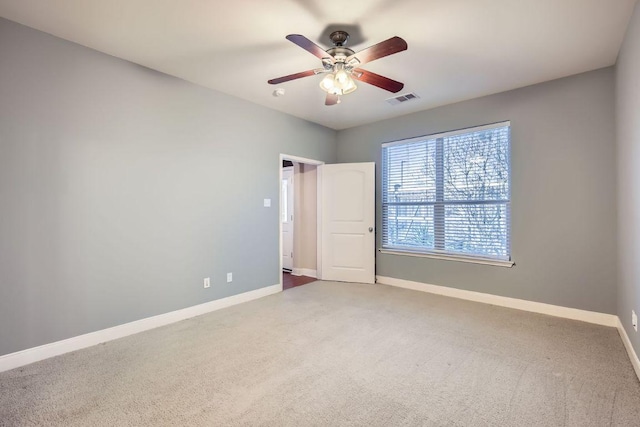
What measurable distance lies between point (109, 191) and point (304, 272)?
3549 millimetres

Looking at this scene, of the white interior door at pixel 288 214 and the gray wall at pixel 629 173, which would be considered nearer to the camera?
the gray wall at pixel 629 173

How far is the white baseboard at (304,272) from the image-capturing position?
5467 millimetres

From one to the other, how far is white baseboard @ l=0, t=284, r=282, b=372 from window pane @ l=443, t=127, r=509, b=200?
127 inches

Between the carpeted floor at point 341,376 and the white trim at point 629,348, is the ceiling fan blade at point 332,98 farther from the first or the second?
the white trim at point 629,348

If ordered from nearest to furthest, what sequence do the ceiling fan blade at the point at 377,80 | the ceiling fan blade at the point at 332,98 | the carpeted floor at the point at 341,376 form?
1. the carpeted floor at the point at 341,376
2. the ceiling fan blade at the point at 377,80
3. the ceiling fan blade at the point at 332,98

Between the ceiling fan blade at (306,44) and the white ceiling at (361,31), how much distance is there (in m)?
0.30

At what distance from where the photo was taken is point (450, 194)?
4.16 meters

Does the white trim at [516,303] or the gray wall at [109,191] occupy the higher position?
the gray wall at [109,191]

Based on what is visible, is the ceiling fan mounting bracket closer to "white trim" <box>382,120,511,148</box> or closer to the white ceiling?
the white ceiling

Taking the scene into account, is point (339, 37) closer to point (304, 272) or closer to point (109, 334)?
point (109, 334)

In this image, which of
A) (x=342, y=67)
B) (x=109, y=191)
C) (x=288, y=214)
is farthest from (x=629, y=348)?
(x=288, y=214)

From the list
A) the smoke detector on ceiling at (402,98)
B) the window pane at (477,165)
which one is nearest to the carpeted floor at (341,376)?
the window pane at (477,165)

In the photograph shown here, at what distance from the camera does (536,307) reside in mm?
3480

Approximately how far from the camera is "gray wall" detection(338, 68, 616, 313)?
10.1 ft
